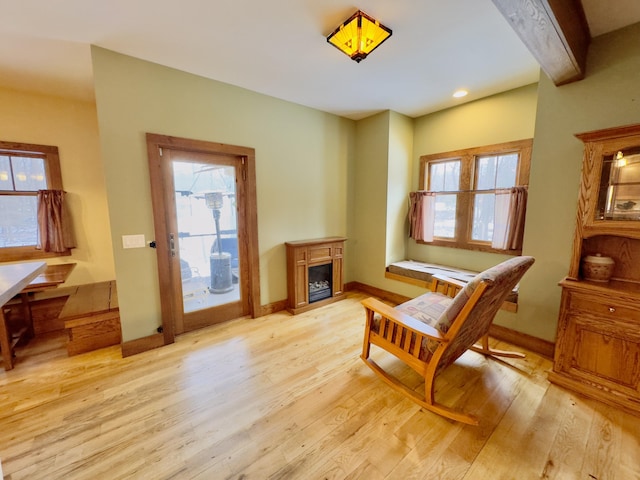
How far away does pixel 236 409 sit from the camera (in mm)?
1772

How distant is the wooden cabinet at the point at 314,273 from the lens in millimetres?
3324

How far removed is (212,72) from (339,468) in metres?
3.37

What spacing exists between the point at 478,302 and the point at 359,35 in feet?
6.52

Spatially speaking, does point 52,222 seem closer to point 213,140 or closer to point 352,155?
point 213,140

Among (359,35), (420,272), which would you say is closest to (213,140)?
(359,35)

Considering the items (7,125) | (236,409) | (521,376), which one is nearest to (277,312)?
(236,409)

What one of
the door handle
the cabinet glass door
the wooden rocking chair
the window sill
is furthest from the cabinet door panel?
the window sill

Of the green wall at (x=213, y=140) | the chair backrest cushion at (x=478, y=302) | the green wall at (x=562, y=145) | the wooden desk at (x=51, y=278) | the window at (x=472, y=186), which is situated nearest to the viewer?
the chair backrest cushion at (x=478, y=302)

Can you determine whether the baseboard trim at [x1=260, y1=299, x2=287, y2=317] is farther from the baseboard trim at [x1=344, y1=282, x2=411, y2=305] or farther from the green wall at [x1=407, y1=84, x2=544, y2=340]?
the green wall at [x1=407, y1=84, x2=544, y2=340]

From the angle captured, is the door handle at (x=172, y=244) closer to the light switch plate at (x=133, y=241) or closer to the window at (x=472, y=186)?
the light switch plate at (x=133, y=241)

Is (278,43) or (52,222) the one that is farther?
(52,222)

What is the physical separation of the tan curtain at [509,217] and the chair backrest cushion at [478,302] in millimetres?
1345

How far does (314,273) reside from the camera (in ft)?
12.0

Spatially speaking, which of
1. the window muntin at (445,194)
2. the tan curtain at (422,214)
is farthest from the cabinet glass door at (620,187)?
the tan curtain at (422,214)
